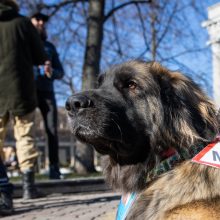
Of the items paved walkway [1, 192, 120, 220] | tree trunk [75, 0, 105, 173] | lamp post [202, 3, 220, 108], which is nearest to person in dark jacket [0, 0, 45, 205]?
paved walkway [1, 192, 120, 220]

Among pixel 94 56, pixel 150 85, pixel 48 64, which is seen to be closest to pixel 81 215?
pixel 48 64

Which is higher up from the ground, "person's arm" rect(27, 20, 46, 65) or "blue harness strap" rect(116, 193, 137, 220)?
"person's arm" rect(27, 20, 46, 65)

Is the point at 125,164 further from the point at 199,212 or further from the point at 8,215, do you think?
the point at 8,215

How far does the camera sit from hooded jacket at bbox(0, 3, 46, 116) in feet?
20.3

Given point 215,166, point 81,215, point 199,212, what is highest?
point 215,166

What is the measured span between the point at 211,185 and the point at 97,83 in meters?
1.42

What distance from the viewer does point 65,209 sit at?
6176 mm

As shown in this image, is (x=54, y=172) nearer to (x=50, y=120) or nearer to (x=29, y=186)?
(x=50, y=120)

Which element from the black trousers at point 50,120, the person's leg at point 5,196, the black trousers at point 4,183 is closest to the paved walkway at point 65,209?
the person's leg at point 5,196

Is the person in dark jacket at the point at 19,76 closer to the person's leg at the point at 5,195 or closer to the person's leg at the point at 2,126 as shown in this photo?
the person's leg at the point at 2,126

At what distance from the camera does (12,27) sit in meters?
6.36

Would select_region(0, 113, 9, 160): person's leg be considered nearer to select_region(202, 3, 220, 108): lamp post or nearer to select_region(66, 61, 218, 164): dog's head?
select_region(66, 61, 218, 164): dog's head

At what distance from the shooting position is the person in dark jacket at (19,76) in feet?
20.4

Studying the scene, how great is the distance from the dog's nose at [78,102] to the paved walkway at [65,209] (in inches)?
87.3
